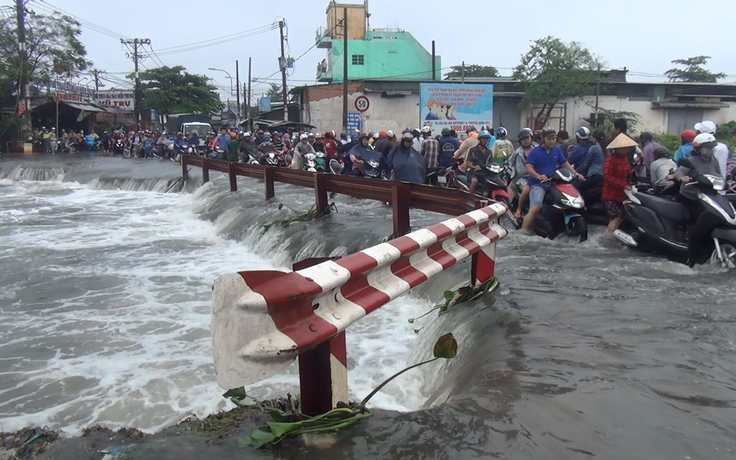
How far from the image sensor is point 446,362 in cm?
454

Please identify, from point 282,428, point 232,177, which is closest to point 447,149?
point 232,177

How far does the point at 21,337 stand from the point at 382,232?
15.7 ft

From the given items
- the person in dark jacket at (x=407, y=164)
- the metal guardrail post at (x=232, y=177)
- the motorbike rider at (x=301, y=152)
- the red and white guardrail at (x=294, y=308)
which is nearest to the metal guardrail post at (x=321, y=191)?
the person in dark jacket at (x=407, y=164)

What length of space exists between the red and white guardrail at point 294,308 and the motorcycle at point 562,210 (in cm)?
500

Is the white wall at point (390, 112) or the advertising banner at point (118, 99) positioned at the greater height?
the advertising banner at point (118, 99)

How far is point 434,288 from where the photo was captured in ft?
22.1

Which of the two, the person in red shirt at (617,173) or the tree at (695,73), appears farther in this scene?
the tree at (695,73)

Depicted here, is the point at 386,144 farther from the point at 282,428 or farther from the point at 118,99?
the point at 118,99

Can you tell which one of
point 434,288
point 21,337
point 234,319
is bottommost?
point 21,337

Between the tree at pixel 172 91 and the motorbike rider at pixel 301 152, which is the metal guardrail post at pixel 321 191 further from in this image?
the tree at pixel 172 91

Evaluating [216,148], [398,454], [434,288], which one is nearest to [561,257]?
[434,288]

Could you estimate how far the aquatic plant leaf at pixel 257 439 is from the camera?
8.91 ft

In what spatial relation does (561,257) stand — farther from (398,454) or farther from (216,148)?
(216,148)

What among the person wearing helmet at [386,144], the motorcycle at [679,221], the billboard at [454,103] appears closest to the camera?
the motorcycle at [679,221]
